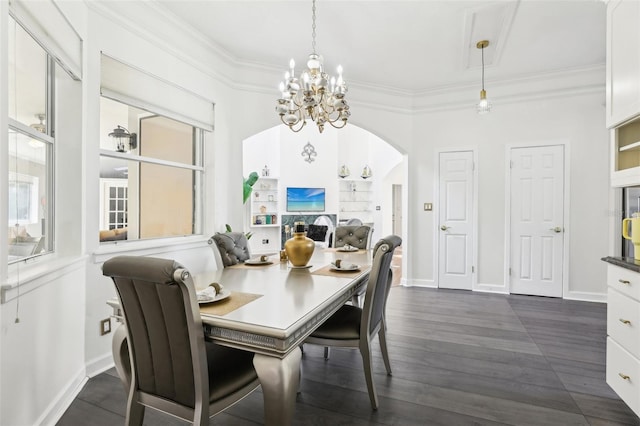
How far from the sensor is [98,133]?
2441 millimetres

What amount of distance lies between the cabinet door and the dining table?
6.22ft

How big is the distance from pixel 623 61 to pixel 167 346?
2.93 meters

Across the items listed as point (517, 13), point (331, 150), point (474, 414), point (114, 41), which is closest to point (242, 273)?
point (474, 414)

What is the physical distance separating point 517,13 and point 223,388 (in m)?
3.68

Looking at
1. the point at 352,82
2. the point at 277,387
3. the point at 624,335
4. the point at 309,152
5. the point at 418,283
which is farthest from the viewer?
the point at 309,152

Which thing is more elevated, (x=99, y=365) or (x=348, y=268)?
(x=348, y=268)

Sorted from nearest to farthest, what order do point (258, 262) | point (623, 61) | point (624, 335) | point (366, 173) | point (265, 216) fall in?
point (624, 335), point (623, 61), point (258, 262), point (265, 216), point (366, 173)

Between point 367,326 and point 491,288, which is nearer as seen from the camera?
point 367,326

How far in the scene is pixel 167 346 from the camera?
130 cm

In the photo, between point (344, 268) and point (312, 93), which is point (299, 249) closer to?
point (344, 268)

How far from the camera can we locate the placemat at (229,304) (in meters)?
1.44

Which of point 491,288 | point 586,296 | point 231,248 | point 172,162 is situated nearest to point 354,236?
point 231,248

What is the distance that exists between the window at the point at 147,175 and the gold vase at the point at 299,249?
57.8 inches

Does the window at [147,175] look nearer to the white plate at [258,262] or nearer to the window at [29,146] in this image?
the window at [29,146]
